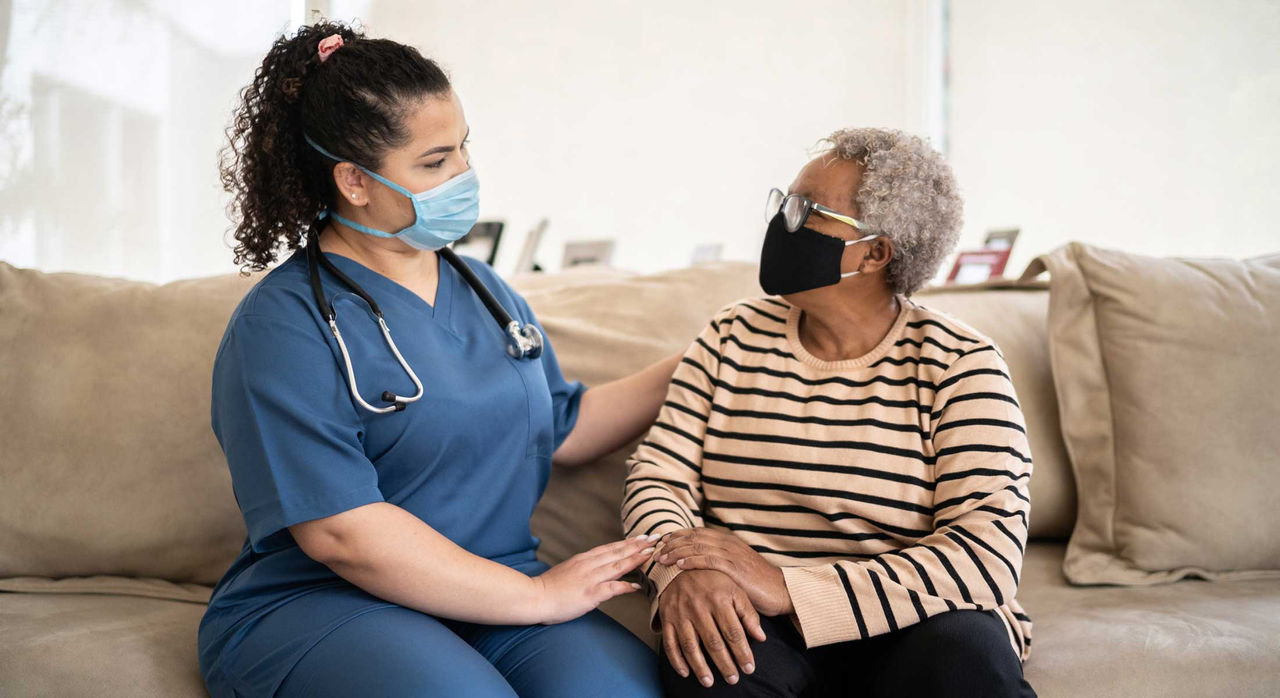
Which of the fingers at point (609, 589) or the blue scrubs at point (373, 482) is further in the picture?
the fingers at point (609, 589)

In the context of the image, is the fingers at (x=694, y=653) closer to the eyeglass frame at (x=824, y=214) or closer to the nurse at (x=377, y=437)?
the nurse at (x=377, y=437)

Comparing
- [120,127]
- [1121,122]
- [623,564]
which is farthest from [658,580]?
[1121,122]

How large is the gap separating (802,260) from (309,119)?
2.50 feet

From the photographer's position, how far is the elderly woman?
1220mm

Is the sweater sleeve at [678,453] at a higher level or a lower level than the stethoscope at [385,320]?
lower

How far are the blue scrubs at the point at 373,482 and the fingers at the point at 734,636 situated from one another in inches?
4.7

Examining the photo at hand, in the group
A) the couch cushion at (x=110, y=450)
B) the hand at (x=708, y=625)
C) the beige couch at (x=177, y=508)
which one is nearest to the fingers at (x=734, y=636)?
the hand at (x=708, y=625)

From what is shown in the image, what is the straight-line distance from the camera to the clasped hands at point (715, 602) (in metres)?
1.21

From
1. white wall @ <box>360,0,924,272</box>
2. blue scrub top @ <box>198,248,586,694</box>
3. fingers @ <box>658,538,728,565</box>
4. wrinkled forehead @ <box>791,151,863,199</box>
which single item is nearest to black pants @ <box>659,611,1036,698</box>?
fingers @ <box>658,538,728,565</box>

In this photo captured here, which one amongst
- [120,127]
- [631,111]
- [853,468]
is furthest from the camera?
[631,111]

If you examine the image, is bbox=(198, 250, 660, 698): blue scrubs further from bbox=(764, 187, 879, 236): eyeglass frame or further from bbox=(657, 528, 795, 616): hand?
bbox=(764, 187, 879, 236): eyeglass frame

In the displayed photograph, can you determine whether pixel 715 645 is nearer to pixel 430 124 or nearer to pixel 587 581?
pixel 587 581

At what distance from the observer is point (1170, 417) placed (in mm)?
1591

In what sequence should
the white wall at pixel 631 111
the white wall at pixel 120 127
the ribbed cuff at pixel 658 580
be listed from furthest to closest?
the white wall at pixel 631 111 < the white wall at pixel 120 127 < the ribbed cuff at pixel 658 580
